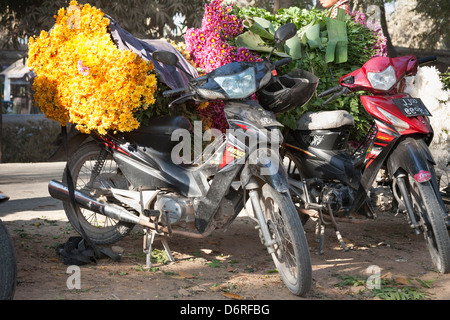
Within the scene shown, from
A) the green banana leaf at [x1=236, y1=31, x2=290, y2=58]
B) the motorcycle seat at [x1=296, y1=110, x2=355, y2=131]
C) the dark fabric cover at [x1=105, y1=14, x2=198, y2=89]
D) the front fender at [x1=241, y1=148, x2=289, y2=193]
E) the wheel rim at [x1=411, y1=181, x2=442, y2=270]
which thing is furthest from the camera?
the green banana leaf at [x1=236, y1=31, x2=290, y2=58]

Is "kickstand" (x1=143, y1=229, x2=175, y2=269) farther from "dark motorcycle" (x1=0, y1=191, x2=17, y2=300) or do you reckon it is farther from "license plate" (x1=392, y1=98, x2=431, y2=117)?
"license plate" (x1=392, y1=98, x2=431, y2=117)

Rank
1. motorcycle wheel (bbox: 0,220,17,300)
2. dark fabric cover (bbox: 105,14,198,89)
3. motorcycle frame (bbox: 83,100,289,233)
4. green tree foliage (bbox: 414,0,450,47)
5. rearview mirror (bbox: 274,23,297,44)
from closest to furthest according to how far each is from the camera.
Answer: motorcycle wheel (bbox: 0,220,17,300) < motorcycle frame (bbox: 83,100,289,233) < rearview mirror (bbox: 274,23,297,44) < dark fabric cover (bbox: 105,14,198,89) < green tree foliage (bbox: 414,0,450,47)

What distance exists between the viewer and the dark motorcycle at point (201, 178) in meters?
3.83

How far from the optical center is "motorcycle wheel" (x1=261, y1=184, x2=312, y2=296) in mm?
3586

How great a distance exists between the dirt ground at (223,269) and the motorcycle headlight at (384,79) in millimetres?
1412

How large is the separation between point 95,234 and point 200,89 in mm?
1732

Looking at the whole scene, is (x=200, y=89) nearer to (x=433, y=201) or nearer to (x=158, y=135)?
(x=158, y=135)

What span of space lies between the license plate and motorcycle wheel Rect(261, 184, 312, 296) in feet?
4.09

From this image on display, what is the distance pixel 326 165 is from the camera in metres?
4.97

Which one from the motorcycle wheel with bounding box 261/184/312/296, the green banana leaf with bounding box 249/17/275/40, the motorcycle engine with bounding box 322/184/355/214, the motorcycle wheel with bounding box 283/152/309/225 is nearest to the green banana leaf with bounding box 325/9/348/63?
the green banana leaf with bounding box 249/17/275/40

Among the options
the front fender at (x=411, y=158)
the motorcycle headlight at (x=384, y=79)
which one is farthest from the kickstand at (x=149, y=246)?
the motorcycle headlight at (x=384, y=79)
